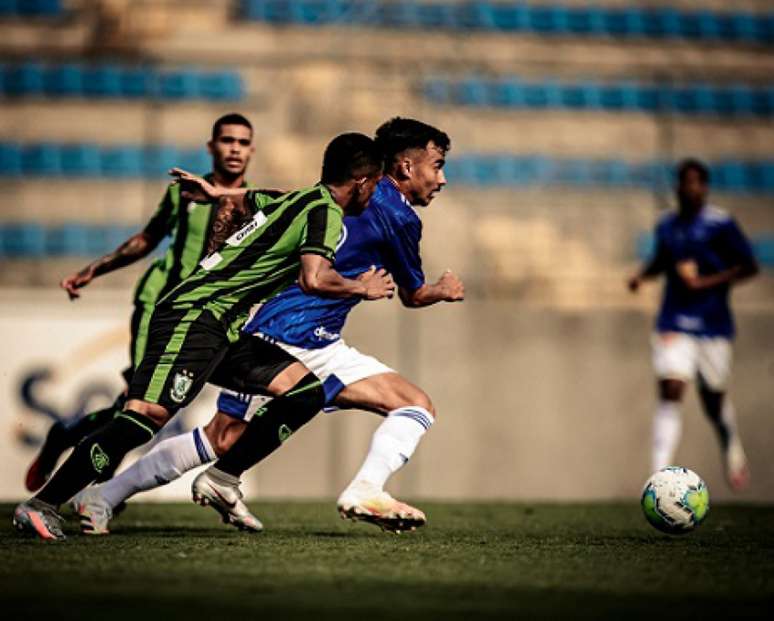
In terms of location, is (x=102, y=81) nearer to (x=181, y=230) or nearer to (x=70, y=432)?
(x=181, y=230)

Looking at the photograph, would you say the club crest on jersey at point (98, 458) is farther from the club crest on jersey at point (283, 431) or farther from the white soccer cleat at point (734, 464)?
the white soccer cleat at point (734, 464)

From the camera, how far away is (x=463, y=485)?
11.9m

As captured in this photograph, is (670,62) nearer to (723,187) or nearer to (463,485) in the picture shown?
(723,187)

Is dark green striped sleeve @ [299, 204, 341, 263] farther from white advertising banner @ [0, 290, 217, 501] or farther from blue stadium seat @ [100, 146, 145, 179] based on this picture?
blue stadium seat @ [100, 146, 145, 179]

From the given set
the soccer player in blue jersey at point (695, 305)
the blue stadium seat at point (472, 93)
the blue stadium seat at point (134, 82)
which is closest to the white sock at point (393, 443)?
the soccer player in blue jersey at point (695, 305)

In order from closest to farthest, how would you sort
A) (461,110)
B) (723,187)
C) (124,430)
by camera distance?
(124,430) < (461,110) < (723,187)

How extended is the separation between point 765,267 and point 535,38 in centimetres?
334

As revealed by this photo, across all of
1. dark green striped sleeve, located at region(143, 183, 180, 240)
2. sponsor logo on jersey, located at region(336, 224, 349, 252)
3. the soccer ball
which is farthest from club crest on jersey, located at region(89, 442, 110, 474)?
the soccer ball

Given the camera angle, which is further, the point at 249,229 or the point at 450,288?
the point at 450,288

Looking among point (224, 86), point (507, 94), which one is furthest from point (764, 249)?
point (224, 86)

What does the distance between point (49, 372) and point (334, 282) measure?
559 centimetres

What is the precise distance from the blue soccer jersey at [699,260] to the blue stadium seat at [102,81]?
5596mm

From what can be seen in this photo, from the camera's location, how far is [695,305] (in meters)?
9.77

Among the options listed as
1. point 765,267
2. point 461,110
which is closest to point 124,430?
point 461,110
